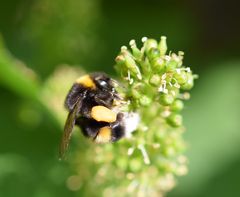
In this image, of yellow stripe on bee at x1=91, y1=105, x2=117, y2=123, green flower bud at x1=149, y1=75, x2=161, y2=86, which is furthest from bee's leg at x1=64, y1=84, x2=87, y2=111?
green flower bud at x1=149, y1=75, x2=161, y2=86

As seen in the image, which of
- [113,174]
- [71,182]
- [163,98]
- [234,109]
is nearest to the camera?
[163,98]

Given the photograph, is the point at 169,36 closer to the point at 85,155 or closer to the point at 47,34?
the point at 47,34

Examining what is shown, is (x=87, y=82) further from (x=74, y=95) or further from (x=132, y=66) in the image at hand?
(x=132, y=66)

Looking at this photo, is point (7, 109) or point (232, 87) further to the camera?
point (232, 87)

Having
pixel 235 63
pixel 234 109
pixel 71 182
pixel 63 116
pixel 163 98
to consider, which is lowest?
pixel 163 98

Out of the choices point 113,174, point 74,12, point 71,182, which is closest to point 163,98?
point 113,174

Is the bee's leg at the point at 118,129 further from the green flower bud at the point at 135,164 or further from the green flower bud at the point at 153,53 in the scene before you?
the green flower bud at the point at 153,53

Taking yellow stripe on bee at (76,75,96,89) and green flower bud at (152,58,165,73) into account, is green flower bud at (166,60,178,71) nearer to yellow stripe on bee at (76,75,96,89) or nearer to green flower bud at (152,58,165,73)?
green flower bud at (152,58,165,73)
